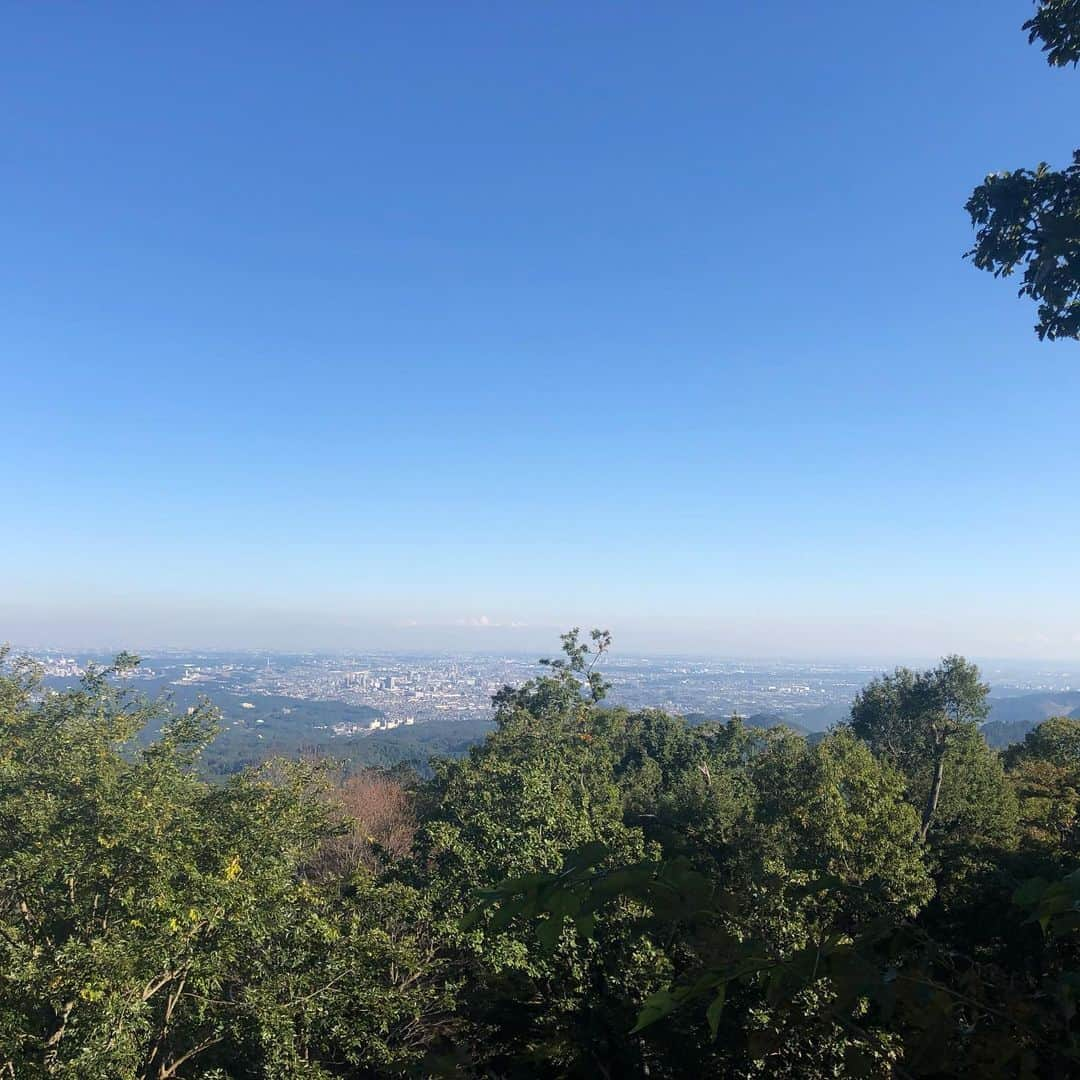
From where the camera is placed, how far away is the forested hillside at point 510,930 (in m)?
1.80

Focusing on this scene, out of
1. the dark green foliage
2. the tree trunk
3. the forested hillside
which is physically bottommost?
the tree trunk

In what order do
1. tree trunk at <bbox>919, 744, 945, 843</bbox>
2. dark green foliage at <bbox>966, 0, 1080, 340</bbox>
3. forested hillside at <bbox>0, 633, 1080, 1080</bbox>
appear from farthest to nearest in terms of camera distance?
tree trunk at <bbox>919, 744, 945, 843</bbox> → dark green foliage at <bbox>966, 0, 1080, 340</bbox> → forested hillside at <bbox>0, 633, 1080, 1080</bbox>

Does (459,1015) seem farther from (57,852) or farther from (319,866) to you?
A: (319,866)

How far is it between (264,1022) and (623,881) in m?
11.8

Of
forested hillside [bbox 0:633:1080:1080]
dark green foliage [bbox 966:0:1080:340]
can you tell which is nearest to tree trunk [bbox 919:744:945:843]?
forested hillside [bbox 0:633:1080:1080]

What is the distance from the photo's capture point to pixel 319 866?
92.3 ft

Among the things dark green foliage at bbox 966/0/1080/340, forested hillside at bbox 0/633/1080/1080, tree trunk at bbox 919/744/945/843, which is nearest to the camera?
forested hillside at bbox 0/633/1080/1080

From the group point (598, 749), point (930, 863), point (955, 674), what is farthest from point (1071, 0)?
point (955, 674)

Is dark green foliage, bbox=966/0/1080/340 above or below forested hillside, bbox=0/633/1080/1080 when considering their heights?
above

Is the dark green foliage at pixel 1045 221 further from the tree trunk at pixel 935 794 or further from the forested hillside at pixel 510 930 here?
the tree trunk at pixel 935 794

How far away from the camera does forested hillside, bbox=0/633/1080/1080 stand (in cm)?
180

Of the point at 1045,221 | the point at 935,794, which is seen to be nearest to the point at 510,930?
the point at 1045,221

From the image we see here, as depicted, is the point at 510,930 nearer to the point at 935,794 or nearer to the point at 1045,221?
the point at 1045,221

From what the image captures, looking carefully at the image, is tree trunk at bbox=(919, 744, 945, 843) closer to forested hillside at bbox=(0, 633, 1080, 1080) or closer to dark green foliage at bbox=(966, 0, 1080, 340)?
forested hillside at bbox=(0, 633, 1080, 1080)
